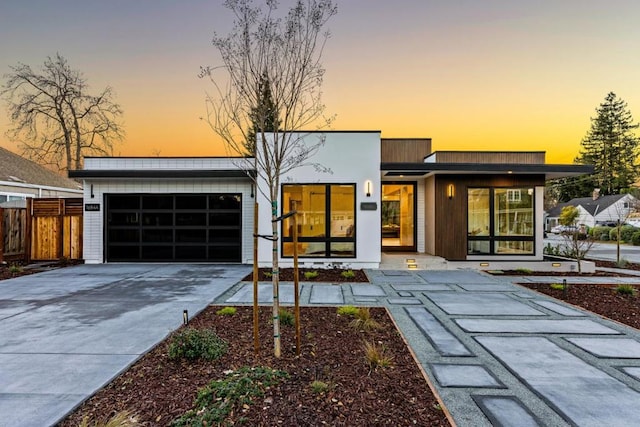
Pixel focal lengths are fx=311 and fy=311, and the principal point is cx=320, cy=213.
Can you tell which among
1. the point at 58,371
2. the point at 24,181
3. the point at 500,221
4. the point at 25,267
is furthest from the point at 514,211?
the point at 24,181

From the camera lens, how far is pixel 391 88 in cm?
1166

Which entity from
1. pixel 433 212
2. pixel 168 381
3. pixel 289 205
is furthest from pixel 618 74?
pixel 168 381

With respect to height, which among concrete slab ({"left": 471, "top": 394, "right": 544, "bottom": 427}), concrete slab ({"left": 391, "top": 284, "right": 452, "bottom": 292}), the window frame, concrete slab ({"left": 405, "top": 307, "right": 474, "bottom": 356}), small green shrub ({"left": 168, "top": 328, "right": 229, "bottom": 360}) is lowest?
concrete slab ({"left": 391, "top": 284, "right": 452, "bottom": 292})

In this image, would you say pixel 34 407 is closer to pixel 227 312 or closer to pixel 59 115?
pixel 227 312

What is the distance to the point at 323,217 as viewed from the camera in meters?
9.33

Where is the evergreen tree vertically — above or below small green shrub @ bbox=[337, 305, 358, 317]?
above

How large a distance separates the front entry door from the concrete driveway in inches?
214

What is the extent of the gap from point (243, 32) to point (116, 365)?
3912 millimetres

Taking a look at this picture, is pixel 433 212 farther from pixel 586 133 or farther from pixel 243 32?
pixel 586 133

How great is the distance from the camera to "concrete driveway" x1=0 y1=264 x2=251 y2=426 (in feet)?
8.76

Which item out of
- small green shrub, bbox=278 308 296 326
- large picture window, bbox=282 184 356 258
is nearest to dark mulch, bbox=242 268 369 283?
large picture window, bbox=282 184 356 258

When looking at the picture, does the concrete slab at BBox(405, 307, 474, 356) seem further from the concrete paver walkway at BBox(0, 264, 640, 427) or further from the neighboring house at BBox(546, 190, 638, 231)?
the neighboring house at BBox(546, 190, 638, 231)

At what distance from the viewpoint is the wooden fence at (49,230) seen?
1045 cm

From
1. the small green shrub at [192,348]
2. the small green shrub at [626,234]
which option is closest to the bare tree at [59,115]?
the small green shrub at [192,348]
